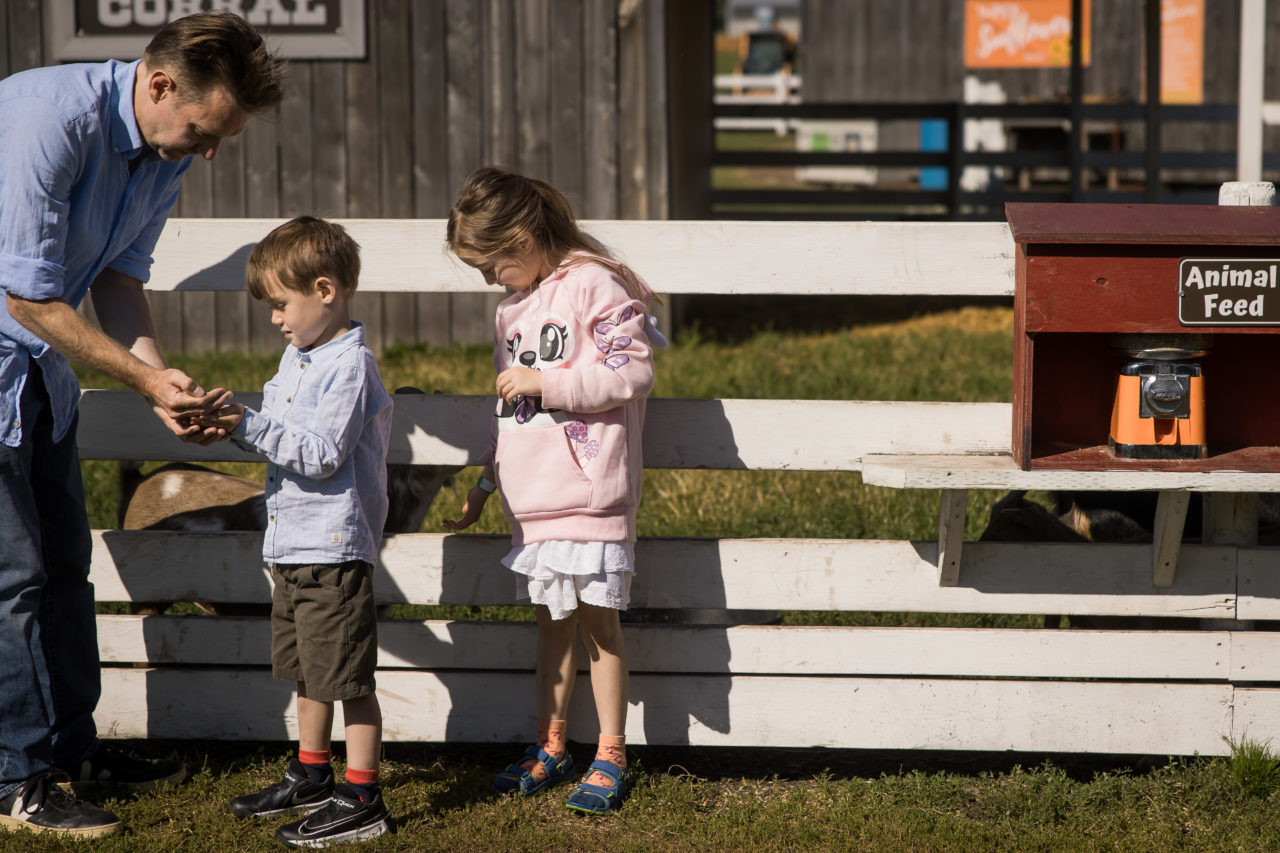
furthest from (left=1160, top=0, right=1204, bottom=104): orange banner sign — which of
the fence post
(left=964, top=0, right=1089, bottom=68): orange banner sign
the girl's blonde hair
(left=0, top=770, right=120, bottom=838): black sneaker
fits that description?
(left=0, top=770, right=120, bottom=838): black sneaker

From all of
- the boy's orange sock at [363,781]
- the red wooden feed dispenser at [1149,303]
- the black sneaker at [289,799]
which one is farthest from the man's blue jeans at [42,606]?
the red wooden feed dispenser at [1149,303]

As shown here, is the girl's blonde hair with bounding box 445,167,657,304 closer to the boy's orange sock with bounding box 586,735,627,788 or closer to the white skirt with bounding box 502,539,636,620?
the white skirt with bounding box 502,539,636,620

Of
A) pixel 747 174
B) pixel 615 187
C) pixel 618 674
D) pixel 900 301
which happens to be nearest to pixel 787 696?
pixel 618 674

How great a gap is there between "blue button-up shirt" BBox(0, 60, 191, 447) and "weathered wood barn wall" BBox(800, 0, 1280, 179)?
A: 70.6 feet

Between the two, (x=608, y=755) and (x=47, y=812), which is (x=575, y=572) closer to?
(x=608, y=755)

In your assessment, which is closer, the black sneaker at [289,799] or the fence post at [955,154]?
the black sneaker at [289,799]

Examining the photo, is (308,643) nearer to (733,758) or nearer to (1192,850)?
(733,758)

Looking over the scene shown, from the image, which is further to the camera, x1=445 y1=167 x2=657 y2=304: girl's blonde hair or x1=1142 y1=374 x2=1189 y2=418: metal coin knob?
x1=445 y1=167 x2=657 y2=304: girl's blonde hair

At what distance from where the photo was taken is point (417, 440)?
11.0 ft

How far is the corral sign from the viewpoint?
8195mm

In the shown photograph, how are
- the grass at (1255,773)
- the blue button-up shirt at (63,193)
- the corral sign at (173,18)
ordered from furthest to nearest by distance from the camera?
the corral sign at (173,18)
the grass at (1255,773)
the blue button-up shirt at (63,193)

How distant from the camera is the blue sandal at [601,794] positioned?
3.09 meters

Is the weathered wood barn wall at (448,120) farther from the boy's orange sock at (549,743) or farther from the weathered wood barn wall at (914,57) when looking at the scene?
the weathered wood barn wall at (914,57)

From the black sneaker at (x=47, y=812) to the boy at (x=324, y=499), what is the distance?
46 cm
